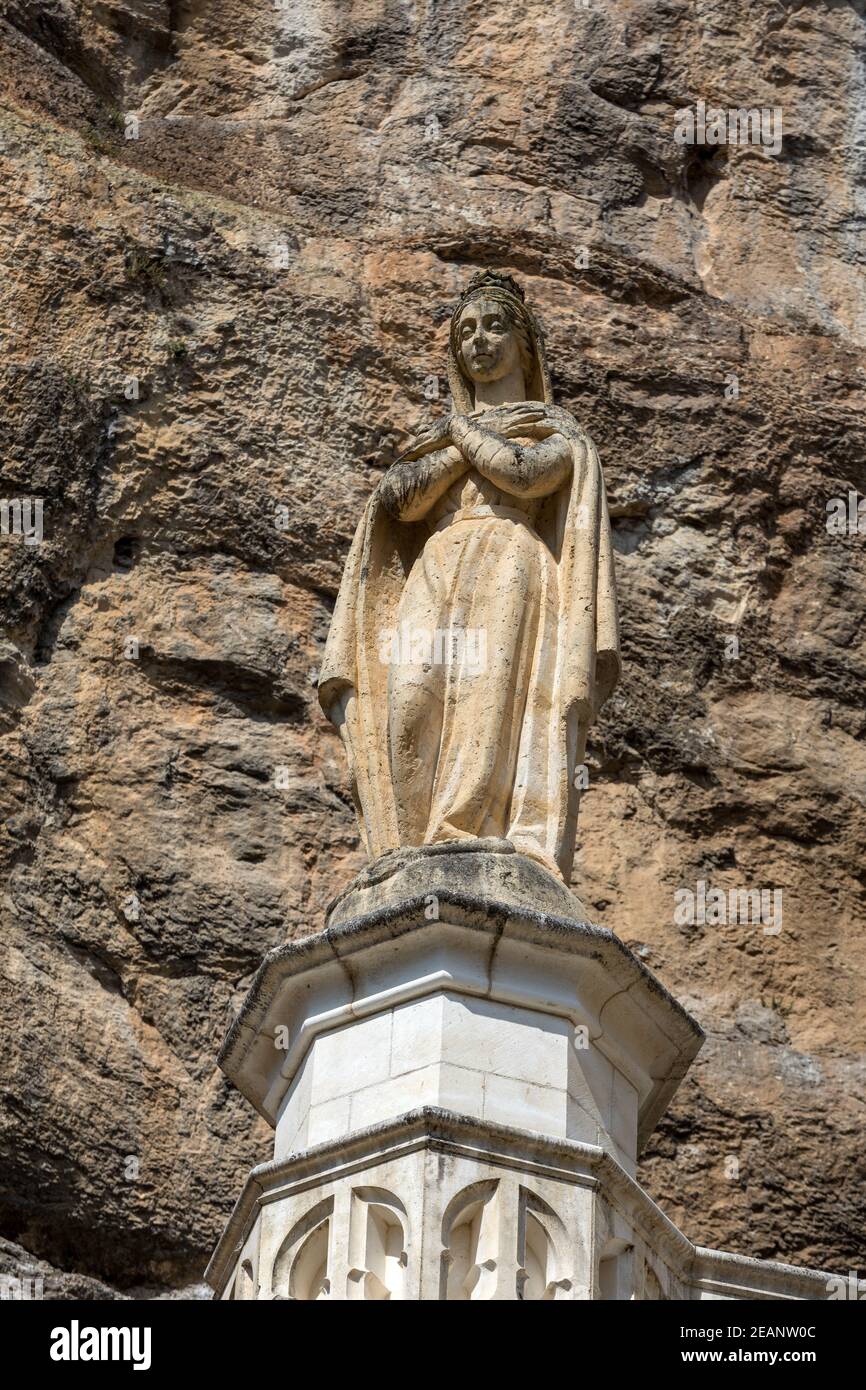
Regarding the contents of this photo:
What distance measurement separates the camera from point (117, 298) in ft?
45.1

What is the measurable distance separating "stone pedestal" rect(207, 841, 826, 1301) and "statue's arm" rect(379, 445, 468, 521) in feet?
5.55

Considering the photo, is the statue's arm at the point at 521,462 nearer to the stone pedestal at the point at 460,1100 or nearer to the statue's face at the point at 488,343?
the statue's face at the point at 488,343

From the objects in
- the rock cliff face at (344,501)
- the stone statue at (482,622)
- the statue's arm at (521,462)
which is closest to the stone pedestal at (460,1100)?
the stone statue at (482,622)

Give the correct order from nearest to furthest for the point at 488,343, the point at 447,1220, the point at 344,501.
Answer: the point at 447,1220
the point at 488,343
the point at 344,501

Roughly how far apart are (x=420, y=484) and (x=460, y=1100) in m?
2.79

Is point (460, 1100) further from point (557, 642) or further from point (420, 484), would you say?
point (420, 484)

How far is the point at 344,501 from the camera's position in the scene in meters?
13.4

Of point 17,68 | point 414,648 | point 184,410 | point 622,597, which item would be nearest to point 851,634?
point 622,597

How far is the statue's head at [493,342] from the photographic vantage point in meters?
Result: 9.86

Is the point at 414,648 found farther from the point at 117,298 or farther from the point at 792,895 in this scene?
the point at 117,298

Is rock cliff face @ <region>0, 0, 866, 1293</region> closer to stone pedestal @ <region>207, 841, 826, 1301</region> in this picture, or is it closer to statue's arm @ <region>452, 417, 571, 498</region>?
stone pedestal @ <region>207, 841, 826, 1301</region>

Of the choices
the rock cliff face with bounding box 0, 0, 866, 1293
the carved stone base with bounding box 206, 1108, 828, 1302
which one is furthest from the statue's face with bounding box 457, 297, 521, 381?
the carved stone base with bounding box 206, 1108, 828, 1302

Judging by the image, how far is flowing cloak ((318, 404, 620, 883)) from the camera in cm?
876

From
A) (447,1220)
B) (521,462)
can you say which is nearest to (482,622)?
(521,462)
